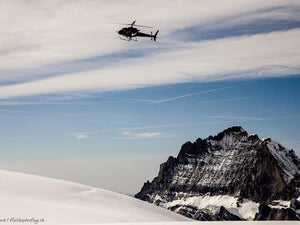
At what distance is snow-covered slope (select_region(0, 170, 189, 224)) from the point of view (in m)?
23.6

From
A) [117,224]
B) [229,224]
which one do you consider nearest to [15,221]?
[117,224]

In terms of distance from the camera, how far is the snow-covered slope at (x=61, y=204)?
77.5 feet

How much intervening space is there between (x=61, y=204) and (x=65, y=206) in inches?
17.7

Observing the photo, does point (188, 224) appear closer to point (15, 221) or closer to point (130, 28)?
point (15, 221)

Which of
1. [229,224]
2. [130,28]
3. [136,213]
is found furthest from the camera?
[130,28]

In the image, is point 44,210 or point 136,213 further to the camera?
point 136,213

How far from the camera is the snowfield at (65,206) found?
2358 cm

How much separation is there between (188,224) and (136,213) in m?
4.29

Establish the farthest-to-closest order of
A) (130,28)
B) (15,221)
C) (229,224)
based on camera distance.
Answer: (130,28) < (229,224) < (15,221)

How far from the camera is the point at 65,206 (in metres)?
25.7

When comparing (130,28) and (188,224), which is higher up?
(130,28)

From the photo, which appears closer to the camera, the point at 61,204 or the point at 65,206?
the point at 65,206

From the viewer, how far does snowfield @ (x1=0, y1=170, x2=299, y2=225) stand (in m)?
23.6

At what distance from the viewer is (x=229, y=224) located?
945 inches
